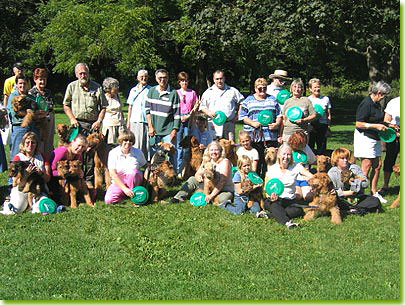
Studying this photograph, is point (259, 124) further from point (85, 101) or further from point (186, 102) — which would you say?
point (85, 101)

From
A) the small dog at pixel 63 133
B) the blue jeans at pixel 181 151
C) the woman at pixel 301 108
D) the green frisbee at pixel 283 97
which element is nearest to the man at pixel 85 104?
the small dog at pixel 63 133

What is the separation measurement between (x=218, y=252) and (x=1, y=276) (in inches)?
91.7

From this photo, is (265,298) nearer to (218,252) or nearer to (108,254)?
(218,252)

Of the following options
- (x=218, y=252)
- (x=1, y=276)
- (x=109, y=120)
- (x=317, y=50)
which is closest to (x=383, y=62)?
(x=317, y=50)

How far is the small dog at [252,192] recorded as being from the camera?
8049mm

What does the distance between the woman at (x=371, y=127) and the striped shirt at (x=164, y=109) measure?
3045 millimetres

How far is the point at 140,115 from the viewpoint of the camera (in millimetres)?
10391

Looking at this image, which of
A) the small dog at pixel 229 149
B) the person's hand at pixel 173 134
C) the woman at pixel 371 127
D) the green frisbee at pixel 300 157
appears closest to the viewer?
the green frisbee at pixel 300 157

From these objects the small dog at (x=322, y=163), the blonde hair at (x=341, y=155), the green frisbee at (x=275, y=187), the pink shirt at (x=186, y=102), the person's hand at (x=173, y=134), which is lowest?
the green frisbee at (x=275, y=187)

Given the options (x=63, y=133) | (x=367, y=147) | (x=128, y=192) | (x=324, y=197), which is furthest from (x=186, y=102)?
(x=324, y=197)

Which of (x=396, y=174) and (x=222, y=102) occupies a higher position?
(x=222, y=102)

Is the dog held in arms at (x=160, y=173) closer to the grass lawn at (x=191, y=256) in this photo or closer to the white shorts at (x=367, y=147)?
the grass lawn at (x=191, y=256)

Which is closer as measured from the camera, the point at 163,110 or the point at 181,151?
the point at 163,110

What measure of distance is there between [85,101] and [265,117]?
298cm
